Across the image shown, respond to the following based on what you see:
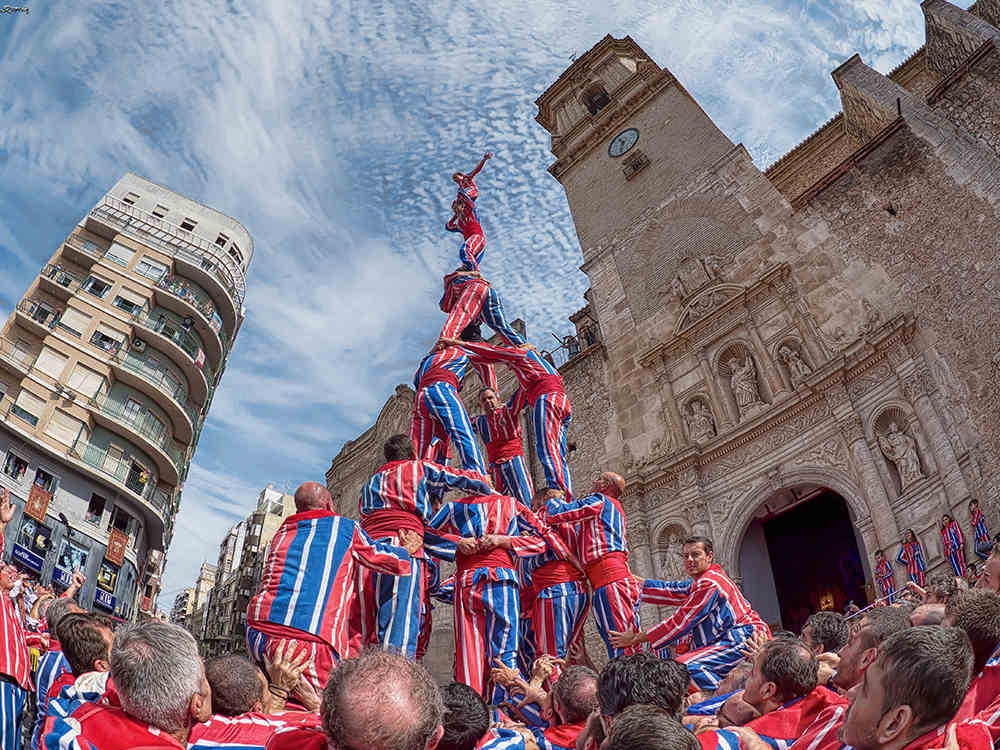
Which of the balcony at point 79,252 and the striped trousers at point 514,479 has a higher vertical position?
the balcony at point 79,252

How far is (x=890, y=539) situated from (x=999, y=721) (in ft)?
39.3

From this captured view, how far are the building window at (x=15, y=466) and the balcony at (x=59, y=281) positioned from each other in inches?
343

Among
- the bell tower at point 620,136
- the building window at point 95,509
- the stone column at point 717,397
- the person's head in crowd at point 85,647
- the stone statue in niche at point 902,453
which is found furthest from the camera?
the building window at point 95,509

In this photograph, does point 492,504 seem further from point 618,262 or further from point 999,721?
point 618,262

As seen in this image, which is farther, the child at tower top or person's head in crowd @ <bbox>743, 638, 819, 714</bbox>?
the child at tower top

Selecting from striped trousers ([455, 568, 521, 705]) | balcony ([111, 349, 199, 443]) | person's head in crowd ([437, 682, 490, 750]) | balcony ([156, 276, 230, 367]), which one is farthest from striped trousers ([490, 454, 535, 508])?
balcony ([156, 276, 230, 367])

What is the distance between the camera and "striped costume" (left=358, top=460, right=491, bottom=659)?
18.2ft

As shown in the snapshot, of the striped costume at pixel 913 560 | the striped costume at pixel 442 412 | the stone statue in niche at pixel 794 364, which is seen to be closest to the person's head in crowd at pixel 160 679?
the striped costume at pixel 442 412

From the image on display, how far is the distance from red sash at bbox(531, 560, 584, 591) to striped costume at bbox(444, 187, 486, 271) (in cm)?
474

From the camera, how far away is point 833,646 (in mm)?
4902

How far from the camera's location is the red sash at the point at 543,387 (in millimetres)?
8633

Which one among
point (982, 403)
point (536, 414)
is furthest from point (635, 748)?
point (982, 403)

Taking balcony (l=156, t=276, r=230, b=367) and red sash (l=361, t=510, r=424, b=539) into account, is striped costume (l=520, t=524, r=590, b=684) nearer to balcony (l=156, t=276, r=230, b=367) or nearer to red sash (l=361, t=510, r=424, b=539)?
red sash (l=361, t=510, r=424, b=539)

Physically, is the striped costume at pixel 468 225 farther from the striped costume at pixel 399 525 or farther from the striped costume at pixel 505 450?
the striped costume at pixel 399 525
